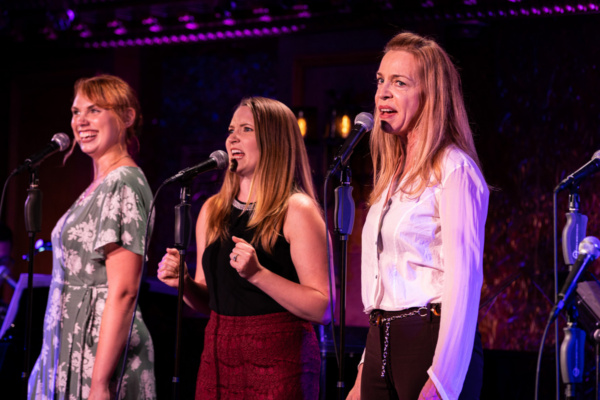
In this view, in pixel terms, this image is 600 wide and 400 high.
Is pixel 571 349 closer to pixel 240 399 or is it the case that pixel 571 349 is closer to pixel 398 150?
pixel 398 150

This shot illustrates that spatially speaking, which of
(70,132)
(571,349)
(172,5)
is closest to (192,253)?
(70,132)

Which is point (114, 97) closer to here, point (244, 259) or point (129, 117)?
point (129, 117)

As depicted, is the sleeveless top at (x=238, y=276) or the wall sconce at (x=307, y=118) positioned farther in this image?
the wall sconce at (x=307, y=118)

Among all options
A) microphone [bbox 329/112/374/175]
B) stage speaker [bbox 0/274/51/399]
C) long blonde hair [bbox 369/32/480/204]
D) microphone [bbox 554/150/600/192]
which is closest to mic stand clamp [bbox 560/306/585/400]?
microphone [bbox 554/150/600/192]

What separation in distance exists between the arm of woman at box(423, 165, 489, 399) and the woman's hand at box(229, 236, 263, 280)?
0.72m

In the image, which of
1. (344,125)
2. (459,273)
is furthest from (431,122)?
(344,125)

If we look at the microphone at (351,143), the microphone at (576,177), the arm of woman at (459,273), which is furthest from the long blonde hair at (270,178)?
the microphone at (576,177)

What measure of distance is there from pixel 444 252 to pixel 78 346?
154 cm

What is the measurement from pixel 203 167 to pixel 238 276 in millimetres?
434

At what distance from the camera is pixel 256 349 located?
8.63ft

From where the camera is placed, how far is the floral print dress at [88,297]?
2.87m

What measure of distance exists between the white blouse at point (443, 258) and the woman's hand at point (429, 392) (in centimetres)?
2

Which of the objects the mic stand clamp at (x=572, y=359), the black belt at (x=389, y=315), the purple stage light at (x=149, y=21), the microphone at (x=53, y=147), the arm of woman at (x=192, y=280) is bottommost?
the mic stand clamp at (x=572, y=359)

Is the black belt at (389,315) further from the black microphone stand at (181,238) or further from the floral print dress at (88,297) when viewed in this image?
the floral print dress at (88,297)
